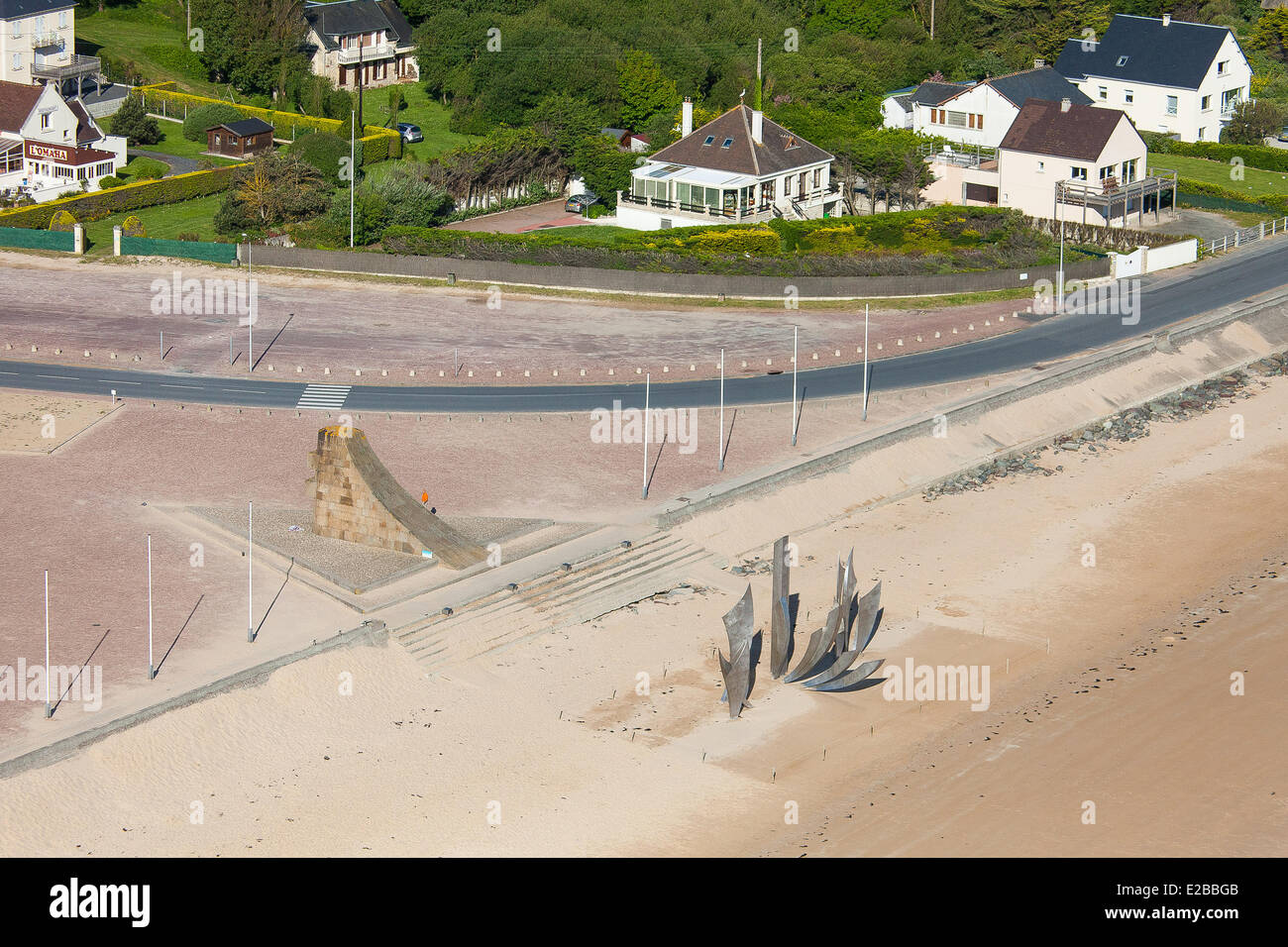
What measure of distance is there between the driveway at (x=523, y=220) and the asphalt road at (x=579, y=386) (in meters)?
25.7

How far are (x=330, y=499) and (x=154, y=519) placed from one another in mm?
6541

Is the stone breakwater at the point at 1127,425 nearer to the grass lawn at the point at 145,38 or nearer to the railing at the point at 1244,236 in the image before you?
the railing at the point at 1244,236

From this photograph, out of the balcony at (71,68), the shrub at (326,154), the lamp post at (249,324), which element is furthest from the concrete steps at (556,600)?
the balcony at (71,68)

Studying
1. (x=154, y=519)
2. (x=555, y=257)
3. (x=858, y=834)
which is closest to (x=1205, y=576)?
(x=858, y=834)

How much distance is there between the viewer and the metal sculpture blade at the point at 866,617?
55.3 metres

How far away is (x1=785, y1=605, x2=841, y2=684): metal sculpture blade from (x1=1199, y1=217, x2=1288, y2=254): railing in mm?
54826

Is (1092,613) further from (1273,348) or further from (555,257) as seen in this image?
(555,257)

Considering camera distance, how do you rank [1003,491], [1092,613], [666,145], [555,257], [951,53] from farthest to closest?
1. [951,53]
2. [666,145]
3. [555,257]
4. [1003,491]
5. [1092,613]

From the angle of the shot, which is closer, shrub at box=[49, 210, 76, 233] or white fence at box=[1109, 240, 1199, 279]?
white fence at box=[1109, 240, 1199, 279]

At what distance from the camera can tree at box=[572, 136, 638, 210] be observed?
107m

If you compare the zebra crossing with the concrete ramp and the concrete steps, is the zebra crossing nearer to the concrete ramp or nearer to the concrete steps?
the concrete ramp

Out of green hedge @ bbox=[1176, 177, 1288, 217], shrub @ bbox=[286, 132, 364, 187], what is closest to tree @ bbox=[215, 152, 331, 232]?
shrub @ bbox=[286, 132, 364, 187]

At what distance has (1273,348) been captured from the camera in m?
88.1

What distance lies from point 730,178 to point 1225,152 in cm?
3589
